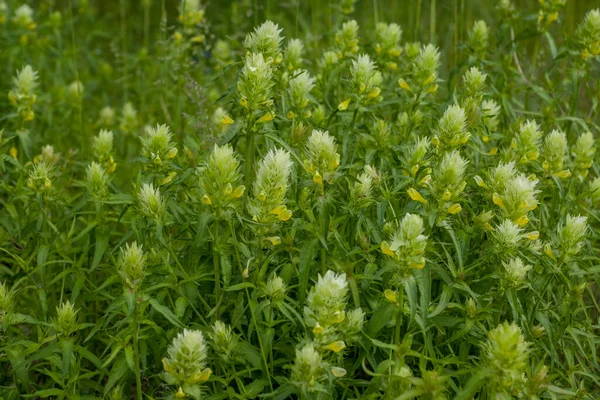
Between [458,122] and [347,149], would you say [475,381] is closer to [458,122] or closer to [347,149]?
[458,122]

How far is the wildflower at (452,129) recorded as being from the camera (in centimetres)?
284

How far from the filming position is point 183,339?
7.74ft

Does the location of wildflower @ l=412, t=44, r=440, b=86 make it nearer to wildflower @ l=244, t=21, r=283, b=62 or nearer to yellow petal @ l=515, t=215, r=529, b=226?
wildflower @ l=244, t=21, r=283, b=62

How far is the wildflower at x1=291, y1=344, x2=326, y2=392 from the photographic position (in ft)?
7.68

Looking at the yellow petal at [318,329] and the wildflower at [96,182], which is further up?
the wildflower at [96,182]

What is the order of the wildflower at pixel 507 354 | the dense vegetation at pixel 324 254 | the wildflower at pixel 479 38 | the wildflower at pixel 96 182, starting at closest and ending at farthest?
the wildflower at pixel 507 354
the dense vegetation at pixel 324 254
the wildflower at pixel 96 182
the wildflower at pixel 479 38

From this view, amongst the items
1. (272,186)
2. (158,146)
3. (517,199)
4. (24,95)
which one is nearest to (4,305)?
(158,146)

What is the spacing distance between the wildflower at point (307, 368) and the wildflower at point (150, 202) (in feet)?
2.27

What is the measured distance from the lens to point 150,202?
2.71 metres

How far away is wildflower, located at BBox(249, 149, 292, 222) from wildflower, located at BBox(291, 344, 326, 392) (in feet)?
1.38

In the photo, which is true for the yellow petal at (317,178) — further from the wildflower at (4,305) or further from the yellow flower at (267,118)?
the wildflower at (4,305)

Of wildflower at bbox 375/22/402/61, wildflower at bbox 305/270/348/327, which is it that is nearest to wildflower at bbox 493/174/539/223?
wildflower at bbox 305/270/348/327

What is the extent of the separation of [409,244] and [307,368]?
0.46m

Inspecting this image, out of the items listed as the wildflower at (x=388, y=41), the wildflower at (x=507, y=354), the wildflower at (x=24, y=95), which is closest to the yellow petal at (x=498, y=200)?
the wildflower at (x=507, y=354)
